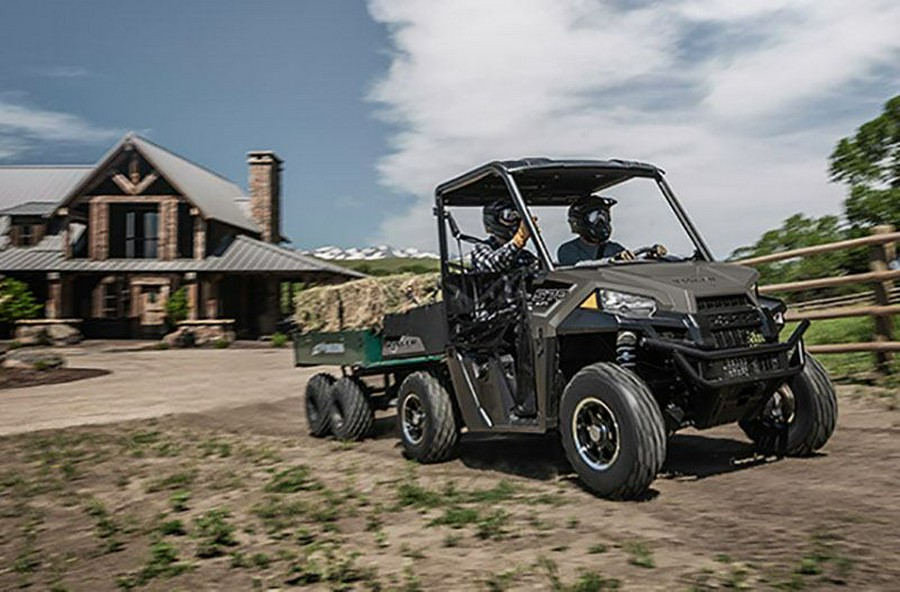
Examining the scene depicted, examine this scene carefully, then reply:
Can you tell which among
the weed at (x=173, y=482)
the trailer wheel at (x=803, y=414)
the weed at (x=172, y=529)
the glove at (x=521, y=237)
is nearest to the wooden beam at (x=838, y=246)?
the trailer wheel at (x=803, y=414)

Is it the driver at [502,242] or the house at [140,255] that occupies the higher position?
the house at [140,255]

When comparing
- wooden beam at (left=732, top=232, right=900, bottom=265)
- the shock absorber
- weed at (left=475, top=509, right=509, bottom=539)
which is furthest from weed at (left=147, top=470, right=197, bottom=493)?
wooden beam at (left=732, top=232, right=900, bottom=265)

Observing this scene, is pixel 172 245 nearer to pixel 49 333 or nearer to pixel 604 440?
pixel 49 333

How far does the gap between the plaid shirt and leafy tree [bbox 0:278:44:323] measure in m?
27.8

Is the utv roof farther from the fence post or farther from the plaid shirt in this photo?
the fence post

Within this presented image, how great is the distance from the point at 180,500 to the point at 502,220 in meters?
3.08

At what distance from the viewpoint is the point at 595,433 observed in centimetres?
508

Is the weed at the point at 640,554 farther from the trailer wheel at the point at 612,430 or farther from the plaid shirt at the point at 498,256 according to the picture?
the plaid shirt at the point at 498,256

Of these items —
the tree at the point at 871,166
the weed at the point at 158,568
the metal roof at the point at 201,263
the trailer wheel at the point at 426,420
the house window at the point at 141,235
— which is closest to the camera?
the weed at the point at 158,568

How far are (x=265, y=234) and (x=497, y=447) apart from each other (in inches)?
1212

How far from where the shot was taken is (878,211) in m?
14.8

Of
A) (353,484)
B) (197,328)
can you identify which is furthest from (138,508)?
(197,328)

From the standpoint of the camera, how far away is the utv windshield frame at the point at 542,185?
610 centimetres

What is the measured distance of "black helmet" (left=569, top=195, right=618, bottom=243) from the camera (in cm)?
631
